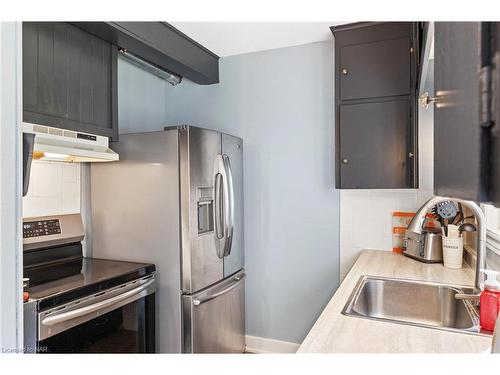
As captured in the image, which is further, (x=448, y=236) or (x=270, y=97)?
(x=270, y=97)

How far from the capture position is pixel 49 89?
5.45 feet

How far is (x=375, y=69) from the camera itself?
2.09 m

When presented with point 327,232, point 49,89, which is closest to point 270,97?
point 327,232

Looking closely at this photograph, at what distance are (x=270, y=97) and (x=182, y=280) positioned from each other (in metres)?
1.55

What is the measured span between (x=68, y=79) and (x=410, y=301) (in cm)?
208

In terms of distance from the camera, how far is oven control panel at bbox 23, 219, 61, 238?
6.13ft

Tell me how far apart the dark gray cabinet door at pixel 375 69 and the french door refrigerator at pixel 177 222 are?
937 millimetres

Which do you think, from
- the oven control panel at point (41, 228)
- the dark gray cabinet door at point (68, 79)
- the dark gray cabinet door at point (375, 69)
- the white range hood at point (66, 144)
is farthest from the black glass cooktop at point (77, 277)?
the dark gray cabinet door at point (375, 69)

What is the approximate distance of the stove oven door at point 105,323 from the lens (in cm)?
143

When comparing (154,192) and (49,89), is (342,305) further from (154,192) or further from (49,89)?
(49,89)

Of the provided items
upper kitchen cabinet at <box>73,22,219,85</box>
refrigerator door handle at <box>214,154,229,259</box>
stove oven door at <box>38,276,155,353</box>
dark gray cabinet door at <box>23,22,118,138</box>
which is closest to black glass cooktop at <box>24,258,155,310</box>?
stove oven door at <box>38,276,155,353</box>

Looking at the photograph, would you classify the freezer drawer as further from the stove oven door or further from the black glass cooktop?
the black glass cooktop

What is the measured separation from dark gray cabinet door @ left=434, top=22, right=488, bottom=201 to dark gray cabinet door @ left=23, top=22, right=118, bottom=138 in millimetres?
1731

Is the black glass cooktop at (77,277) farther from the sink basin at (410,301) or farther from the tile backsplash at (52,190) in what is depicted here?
the sink basin at (410,301)
